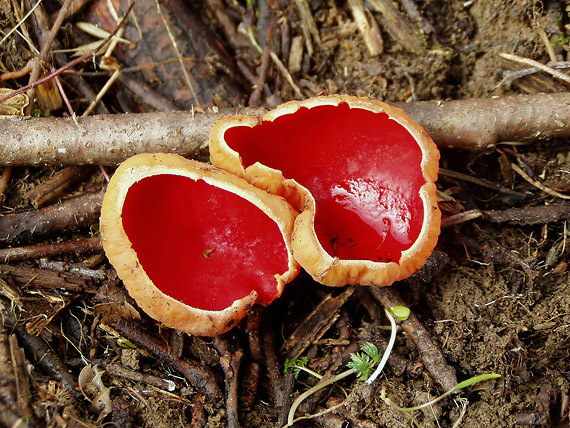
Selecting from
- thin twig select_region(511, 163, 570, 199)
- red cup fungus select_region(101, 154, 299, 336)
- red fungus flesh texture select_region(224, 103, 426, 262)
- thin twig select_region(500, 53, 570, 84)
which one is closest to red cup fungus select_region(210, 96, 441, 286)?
red fungus flesh texture select_region(224, 103, 426, 262)

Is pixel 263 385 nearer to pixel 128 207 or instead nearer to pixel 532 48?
pixel 128 207

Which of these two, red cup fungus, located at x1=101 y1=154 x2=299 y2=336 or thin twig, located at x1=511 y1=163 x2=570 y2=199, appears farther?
thin twig, located at x1=511 y1=163 x2=570 y2=199

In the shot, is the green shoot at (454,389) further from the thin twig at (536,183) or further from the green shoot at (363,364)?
the thin twig at (536,183)

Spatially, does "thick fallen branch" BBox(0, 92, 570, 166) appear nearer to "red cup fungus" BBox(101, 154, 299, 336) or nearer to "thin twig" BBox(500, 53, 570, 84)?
"thin twig" BBox(500, 53, 570, 84)

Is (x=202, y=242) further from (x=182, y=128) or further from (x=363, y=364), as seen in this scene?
(x=363, y=364)

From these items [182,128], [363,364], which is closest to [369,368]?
[363,364]

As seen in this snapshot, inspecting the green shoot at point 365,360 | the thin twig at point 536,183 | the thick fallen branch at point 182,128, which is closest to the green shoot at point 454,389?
the green shoot at point 365,360
